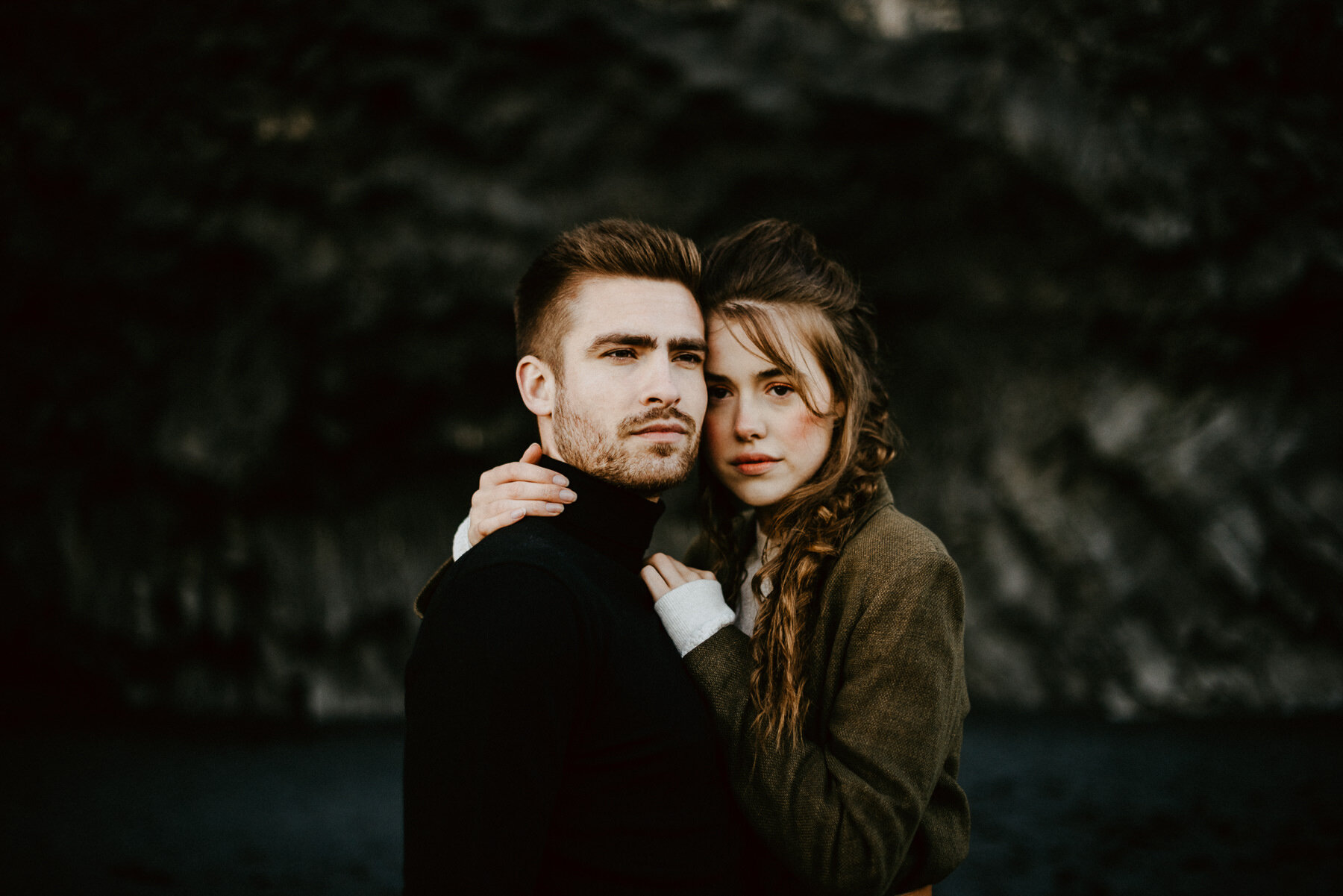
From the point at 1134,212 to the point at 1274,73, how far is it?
1.41m

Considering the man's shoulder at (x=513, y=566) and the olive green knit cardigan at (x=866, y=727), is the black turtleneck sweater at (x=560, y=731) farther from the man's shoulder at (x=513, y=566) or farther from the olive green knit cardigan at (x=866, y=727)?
the olive green knit cardigan at (x=866, y=727)

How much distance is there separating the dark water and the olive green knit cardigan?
2.97 m

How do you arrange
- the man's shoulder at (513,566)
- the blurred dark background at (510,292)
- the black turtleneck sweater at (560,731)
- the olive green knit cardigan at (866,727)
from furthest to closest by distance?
the blurred dark background at (510,292) → the olive green knit cardigan at (866,727) → the man's shoulder at (513,566) → the black turtleneck sweater at (560,731)

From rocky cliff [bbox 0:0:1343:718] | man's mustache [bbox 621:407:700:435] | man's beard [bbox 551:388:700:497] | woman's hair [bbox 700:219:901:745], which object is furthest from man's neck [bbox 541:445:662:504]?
rocky cliff [bbox 0:0:1343:718]

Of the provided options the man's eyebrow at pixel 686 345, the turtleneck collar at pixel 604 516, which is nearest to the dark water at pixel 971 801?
the turtleneck collar at pixel 604 516

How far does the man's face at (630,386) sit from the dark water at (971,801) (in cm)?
343

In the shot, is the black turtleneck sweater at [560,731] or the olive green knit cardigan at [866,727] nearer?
the black turtleneck sweater at [560,731]

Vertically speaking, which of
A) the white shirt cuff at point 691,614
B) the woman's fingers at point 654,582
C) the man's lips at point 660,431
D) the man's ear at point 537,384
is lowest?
the white shirt cuff at point 691,614

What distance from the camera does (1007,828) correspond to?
451 cm

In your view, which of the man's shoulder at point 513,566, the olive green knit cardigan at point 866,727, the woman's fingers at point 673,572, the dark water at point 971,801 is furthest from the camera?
the dark water at point 971,801

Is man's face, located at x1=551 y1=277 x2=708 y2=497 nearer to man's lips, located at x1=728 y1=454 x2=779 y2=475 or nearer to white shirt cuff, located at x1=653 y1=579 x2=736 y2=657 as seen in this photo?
man's lips, located at x1=728 y1=454 x2=779 y2=475

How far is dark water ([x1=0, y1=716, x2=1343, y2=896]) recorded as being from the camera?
410 centimetres

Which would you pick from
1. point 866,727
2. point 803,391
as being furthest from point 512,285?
point 866,727

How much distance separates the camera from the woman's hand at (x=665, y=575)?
188 centimetres
